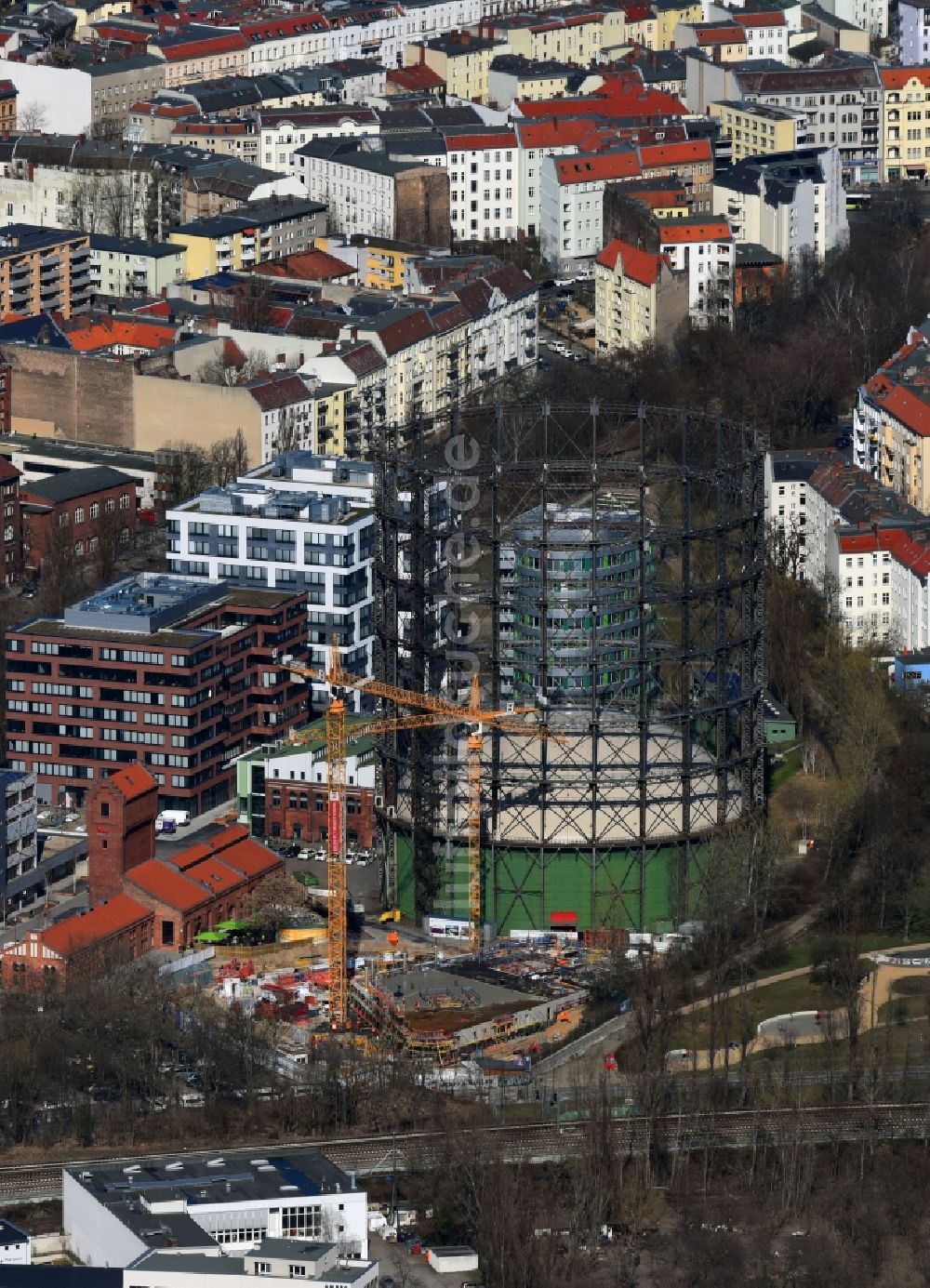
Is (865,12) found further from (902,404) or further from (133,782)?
(133,782)

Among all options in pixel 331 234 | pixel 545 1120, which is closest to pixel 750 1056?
pixel 545 1120

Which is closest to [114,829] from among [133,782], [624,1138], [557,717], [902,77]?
[133,782]

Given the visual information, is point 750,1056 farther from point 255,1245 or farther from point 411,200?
point 411,200

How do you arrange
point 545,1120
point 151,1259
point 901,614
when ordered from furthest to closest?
1. point 901,614
2. point 545,1120
3. point 151,1259

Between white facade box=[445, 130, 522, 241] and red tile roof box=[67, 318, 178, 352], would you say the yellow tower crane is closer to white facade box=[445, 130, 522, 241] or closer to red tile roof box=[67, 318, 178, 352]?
red tile roof box=[67, 318, 178, 352]

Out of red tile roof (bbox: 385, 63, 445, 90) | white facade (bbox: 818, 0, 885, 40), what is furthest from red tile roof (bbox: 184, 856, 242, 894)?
white facade (bbox: 818, 0, 885, 40)

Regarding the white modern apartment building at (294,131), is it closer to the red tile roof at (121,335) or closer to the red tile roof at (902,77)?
the red tile roof at (902,77)
